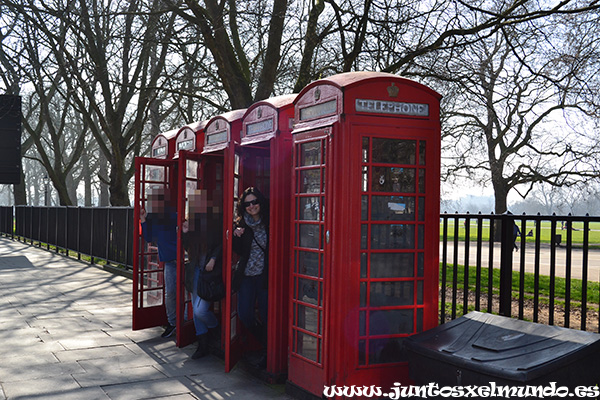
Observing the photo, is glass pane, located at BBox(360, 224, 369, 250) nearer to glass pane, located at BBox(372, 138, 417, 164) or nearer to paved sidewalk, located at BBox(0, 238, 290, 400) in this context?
glass pane, located at BBox(372, 138, 417, 164)

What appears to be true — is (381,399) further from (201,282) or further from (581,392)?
(201,282)

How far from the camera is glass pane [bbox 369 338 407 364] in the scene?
468 cm

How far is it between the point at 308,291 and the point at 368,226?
0.84m

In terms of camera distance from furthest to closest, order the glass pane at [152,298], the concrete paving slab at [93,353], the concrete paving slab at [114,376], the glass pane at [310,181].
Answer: the glass pane at [152,298], the concrete paving slab at [93,353], the concrete paving slab at [114,376], the glass pane at [310,181]

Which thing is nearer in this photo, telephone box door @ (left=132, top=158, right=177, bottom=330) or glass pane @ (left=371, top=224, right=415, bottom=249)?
glass pane @ (left=371, top=224, right=415, bottom=249)

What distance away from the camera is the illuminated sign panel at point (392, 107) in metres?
4.61

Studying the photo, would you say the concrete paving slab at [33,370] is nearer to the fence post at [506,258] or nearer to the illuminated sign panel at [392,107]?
the illuminated sign panel at [392,107]

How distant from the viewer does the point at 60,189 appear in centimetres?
2206

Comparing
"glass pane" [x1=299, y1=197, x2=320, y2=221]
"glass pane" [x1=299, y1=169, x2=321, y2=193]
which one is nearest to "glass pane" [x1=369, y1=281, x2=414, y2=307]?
"glass pane" [x1=299, y1=197, x2=320, y2=221]

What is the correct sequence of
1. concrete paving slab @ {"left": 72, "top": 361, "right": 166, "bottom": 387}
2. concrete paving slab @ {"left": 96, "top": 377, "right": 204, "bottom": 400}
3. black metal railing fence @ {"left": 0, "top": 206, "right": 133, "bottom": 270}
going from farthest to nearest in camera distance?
black metal railing fence @ {"left": 0, "top": 206, "right": 133, "bottom": 270} → concrete paving slab @ {"left": 72, "top": 361, "right": 166, "bottom": 387} → concrete paving slab @ {"left": 96, "top": 377, "right": 204, "bottom": 400}

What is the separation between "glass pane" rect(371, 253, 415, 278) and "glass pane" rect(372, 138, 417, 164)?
0.79m

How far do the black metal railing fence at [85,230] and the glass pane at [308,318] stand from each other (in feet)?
27.1

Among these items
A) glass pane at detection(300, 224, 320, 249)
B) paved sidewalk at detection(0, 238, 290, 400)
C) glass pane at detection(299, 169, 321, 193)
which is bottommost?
paved sidewalk at detection(0, 238, 290, 400)

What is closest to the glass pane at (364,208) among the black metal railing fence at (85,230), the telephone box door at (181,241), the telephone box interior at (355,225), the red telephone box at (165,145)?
the telephone box interior at (355,225)
